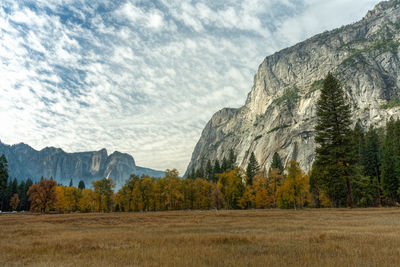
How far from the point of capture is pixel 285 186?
2377 inches

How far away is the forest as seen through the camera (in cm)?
3328

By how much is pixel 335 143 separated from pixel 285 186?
30.1 metres

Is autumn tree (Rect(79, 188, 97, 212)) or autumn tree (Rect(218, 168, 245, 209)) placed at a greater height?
autumn tree (Rect(218, 168, 245, 209))

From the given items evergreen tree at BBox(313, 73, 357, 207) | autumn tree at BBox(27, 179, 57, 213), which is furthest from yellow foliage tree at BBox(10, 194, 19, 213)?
evergreen tree at BBox(313, 73, 357, 207)

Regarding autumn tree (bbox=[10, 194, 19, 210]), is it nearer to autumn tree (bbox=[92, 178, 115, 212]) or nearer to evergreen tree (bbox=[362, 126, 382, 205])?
autumn tree (bbox=[92, 178, 115, 212])

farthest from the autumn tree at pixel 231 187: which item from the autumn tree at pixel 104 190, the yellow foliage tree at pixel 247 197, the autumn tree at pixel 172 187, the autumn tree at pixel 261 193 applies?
the autumn tree at pixel 104 190

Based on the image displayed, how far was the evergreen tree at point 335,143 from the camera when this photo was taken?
3152cm

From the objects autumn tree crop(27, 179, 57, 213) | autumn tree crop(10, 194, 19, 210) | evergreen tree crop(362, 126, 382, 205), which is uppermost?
evergreen tree crop(362, 126, 382, 205)

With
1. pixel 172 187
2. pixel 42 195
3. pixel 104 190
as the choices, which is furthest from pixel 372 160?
pixel 42 195

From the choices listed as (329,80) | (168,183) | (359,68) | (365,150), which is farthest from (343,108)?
(359,68)

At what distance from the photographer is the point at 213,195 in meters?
82.0

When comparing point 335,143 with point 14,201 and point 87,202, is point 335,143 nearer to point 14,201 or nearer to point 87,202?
point 87,202

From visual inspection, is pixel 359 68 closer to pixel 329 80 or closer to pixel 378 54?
pixel 378 54

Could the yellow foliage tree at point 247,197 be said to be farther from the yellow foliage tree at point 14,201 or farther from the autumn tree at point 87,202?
the yellow foliage tree at point 14,201
